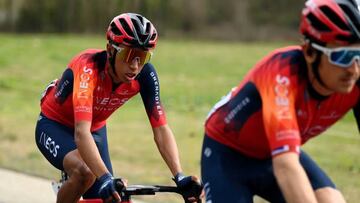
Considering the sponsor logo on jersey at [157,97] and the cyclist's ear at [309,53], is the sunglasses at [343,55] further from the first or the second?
the sponsor logo on jersey at [157,97]

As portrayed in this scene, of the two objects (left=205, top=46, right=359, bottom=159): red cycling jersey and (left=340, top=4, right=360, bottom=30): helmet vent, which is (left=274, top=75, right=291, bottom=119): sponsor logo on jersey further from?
(left=340, top=4, right=360, bottom=30): helmet vent

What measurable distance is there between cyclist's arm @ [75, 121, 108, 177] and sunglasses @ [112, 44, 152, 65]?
1.78 ft

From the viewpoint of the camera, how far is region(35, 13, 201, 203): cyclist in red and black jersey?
5773 mm

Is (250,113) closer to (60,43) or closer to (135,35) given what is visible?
Result: (135,35)

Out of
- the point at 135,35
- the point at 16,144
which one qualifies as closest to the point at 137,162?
the point at 16,144

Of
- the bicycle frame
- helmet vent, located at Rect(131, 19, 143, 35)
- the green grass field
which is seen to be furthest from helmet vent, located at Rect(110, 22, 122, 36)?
the green grass field

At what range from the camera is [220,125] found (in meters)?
4.67

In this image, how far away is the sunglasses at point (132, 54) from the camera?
19.5 ft

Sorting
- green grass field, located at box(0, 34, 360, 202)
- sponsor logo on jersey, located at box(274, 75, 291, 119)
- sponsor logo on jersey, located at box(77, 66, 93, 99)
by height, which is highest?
sponsor logo on jersey, located at box(274, 75, 291, 119)

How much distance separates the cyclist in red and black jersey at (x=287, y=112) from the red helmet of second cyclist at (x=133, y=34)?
1.36 meters

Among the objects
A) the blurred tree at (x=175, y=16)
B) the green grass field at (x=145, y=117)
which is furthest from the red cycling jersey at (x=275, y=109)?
the blurred tree at (x=175, y=16)

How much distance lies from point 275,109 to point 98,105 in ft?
8.19

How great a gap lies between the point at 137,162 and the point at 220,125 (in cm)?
778

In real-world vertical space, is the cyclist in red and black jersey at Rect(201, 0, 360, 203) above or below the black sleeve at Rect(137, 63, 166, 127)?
above
